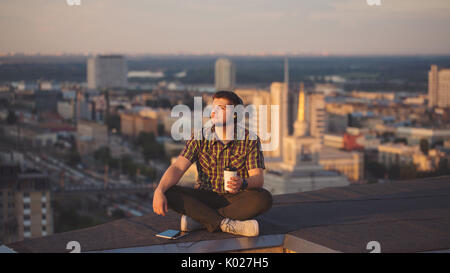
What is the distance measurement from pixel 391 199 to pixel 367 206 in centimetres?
14

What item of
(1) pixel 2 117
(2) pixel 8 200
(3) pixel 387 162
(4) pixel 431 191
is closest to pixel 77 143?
(1) pixel 2 117

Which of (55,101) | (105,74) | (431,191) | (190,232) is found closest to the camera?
(190,232)

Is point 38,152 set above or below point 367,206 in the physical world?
below

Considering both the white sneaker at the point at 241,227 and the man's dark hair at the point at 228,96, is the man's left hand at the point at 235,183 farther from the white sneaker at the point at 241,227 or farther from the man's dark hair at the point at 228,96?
the man's dark hair at the point at 228,96

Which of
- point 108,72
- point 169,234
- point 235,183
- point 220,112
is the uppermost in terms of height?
point 108,72

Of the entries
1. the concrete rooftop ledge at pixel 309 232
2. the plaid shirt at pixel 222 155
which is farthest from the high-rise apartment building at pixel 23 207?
the plaid shirt at pixel 222 155

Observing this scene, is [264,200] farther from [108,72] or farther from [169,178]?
[108,72]

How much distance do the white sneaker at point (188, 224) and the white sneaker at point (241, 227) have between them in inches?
2.4

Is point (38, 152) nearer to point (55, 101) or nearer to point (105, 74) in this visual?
point (55, 101)

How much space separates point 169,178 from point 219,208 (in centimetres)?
15

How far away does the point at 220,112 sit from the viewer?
5.49 feet

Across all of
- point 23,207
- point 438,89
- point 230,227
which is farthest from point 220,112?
point 438,89
